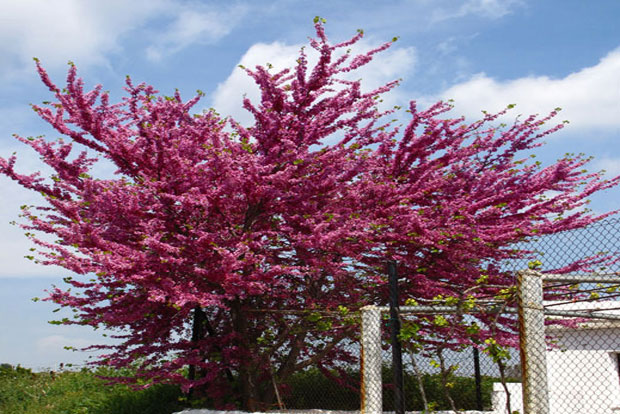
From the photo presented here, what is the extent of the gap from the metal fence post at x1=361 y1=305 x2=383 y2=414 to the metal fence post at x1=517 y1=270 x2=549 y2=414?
169 cm

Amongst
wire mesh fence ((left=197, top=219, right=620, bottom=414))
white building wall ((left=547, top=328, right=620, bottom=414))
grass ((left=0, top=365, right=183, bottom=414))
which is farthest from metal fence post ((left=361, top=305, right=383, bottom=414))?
white building wall ((left=547, top=328, right=620, bottom=414))

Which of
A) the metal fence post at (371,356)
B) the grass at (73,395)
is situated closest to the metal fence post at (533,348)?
the metal fence post at (371,356)

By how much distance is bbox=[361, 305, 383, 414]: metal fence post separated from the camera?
641 cm

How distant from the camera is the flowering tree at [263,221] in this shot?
24.5ft

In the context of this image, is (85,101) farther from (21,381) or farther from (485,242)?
(21,381)

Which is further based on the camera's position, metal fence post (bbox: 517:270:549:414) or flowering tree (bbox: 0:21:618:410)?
flowering tree (bbox: 0:21:618:410)

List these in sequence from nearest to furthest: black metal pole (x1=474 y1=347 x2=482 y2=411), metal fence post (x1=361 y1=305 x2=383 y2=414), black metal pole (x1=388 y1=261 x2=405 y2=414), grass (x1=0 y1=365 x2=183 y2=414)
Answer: black metal pole (x1=388 y1=261 x2=405 y2=414)
metal fence post (x1=361 y1=305 x2=383 y2=414)
black metal pole (x1=474 y1=347 x2=482 y2=411)
grass (x1=0 y1=365 x2=183 y2=414)

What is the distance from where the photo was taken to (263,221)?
8422 millimetres

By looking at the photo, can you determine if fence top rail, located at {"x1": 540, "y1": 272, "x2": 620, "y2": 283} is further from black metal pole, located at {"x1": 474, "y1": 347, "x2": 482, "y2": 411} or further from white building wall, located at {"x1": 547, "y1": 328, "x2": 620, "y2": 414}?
white building wall, located at {"x1": 547, "y1": 328, "x2": 620, "y2": 414}

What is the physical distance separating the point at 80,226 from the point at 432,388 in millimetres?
6439

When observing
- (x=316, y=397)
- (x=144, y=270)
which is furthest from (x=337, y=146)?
(x=316, y=397)

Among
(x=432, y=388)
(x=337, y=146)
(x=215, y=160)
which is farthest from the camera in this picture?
(x=432, y=388)

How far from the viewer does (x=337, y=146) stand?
348 inches

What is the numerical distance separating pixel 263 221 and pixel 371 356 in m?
2.78
